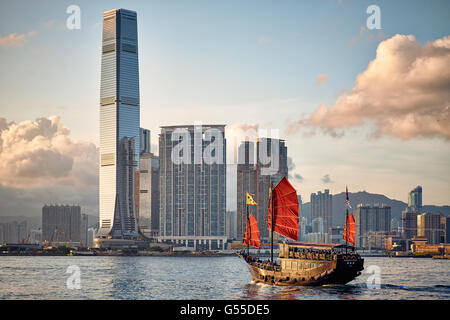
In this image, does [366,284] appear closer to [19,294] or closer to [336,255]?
[336,255]

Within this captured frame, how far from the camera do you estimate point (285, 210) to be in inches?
3907

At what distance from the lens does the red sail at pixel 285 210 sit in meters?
98.0

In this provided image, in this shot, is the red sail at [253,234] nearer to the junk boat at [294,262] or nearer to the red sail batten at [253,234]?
the red sail batten at [253,234]

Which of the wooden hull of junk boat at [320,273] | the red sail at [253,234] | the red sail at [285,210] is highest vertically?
the red sail at [285,210]

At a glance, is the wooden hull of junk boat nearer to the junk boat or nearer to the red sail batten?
the junk boat

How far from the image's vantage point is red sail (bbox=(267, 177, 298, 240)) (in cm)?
9800

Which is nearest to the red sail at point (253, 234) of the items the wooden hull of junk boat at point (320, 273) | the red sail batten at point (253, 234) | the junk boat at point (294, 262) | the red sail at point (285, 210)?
the red sail batten at point (253, 234)

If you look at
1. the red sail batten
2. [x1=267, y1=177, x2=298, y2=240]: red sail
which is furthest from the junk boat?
the red sail batten

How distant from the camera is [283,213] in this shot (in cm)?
9975

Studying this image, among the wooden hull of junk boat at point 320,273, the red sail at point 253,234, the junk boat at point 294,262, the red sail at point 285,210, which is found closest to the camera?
the wooden hull of junk boat at point 320,273

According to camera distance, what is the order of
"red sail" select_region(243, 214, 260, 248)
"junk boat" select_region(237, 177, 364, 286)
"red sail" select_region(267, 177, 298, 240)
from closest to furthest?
"junk boat" select_region(237, 177, 364, 286)
"red sail" select_region(267, 177, 298, 240)
"red sail" select_region(243, 214, 260, 248)
